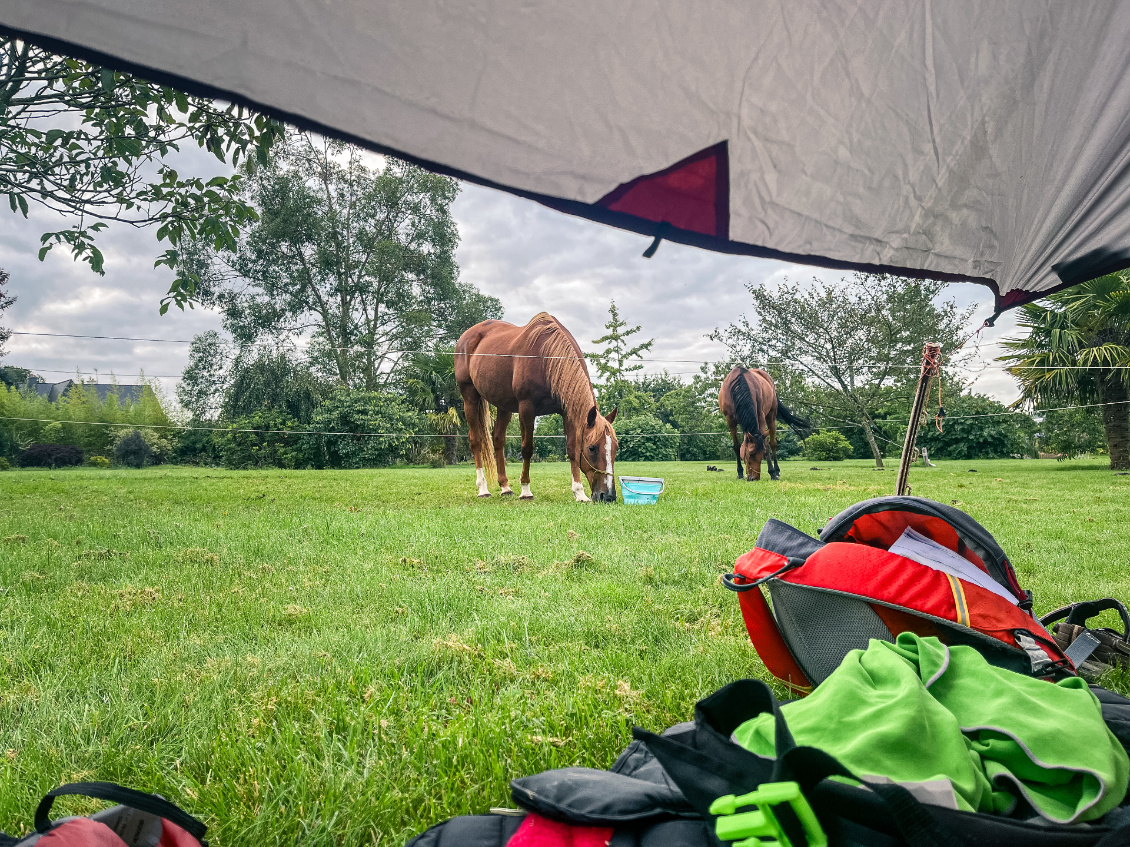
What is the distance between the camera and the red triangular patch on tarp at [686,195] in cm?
99

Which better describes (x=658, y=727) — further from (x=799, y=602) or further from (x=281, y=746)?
(x=281, y=746)

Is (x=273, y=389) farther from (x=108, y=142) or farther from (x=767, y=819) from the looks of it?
(x=767, y=819)

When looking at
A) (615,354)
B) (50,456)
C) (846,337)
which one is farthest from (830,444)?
(50,456)

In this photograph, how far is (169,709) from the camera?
1.39 m

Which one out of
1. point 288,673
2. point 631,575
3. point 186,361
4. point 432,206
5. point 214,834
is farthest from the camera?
point 186,361

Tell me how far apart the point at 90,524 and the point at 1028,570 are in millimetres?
6270

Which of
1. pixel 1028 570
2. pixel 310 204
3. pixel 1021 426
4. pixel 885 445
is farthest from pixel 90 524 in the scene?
pixel 1021 426

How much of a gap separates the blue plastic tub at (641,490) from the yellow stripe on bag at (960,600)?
471 cm

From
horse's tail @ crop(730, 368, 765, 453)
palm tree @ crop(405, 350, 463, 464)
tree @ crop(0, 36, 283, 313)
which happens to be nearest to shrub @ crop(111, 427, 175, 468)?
palm tree @ crop(405, 350, 463, 464)

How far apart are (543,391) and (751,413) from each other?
4.24 metres

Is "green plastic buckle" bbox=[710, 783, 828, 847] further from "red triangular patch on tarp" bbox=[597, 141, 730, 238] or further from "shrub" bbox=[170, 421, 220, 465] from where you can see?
"shrub" bbox=[170, 421, 220, 465]

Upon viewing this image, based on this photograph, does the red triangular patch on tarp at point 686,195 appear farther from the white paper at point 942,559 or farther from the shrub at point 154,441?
the shrub at point 154,441

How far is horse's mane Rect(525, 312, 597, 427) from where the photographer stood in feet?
21.9

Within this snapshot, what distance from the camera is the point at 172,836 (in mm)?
802
